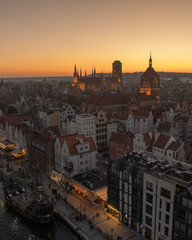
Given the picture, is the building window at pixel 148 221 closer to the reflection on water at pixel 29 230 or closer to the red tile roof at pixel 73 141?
the reflection on water at pixel 29 230

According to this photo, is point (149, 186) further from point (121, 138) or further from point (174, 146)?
point (121, 138)

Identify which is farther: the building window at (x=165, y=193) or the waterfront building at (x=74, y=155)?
the waterfront building at (x=74, y=155)

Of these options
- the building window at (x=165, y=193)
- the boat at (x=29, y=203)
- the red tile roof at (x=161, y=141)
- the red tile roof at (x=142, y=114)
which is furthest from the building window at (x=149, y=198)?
the red tile roof at (x=142, y=114)

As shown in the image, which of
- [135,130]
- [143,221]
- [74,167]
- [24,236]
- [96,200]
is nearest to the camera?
[143,221]

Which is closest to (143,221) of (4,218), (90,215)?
(90,215)

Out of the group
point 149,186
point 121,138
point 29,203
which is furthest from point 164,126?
point 29,203

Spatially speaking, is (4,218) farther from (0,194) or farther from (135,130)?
(135,130)
